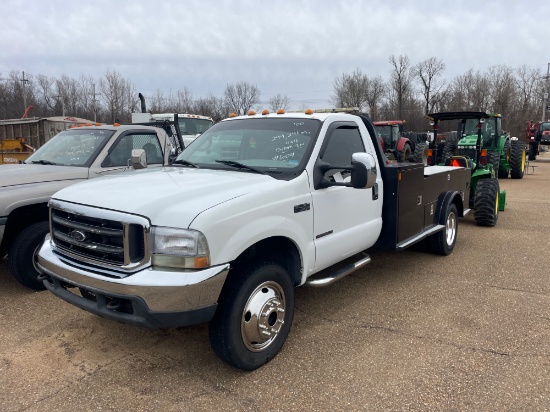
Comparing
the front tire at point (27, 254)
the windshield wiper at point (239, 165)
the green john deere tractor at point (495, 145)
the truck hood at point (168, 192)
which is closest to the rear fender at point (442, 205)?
the windshield wiper at point (239, 165)

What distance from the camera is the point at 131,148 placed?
627 centimetres

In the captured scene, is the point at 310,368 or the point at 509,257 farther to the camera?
the point at 509,257

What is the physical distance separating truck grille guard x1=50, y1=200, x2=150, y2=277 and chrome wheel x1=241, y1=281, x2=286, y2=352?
0.86 meters

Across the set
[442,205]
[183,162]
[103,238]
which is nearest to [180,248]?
[103,238]

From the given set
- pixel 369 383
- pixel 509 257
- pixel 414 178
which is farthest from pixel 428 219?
pixel 369 383

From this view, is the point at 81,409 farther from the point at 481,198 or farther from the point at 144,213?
the point at 481,198

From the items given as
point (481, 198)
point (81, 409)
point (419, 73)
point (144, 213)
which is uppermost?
point (419, 73)

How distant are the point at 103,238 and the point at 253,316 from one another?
1.20 m

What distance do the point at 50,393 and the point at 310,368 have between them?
74.6 inches

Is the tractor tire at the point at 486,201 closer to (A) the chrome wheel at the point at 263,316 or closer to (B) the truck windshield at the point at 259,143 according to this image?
(B) the truck windshield at the point at 259,143

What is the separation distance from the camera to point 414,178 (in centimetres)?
516

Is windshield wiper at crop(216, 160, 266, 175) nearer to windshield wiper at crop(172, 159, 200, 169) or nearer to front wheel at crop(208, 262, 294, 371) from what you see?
windshield wiper at crop(172, 159, 200, 169)

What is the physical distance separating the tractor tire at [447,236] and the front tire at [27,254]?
201 inches

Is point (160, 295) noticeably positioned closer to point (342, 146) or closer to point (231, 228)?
point (231, 228)
